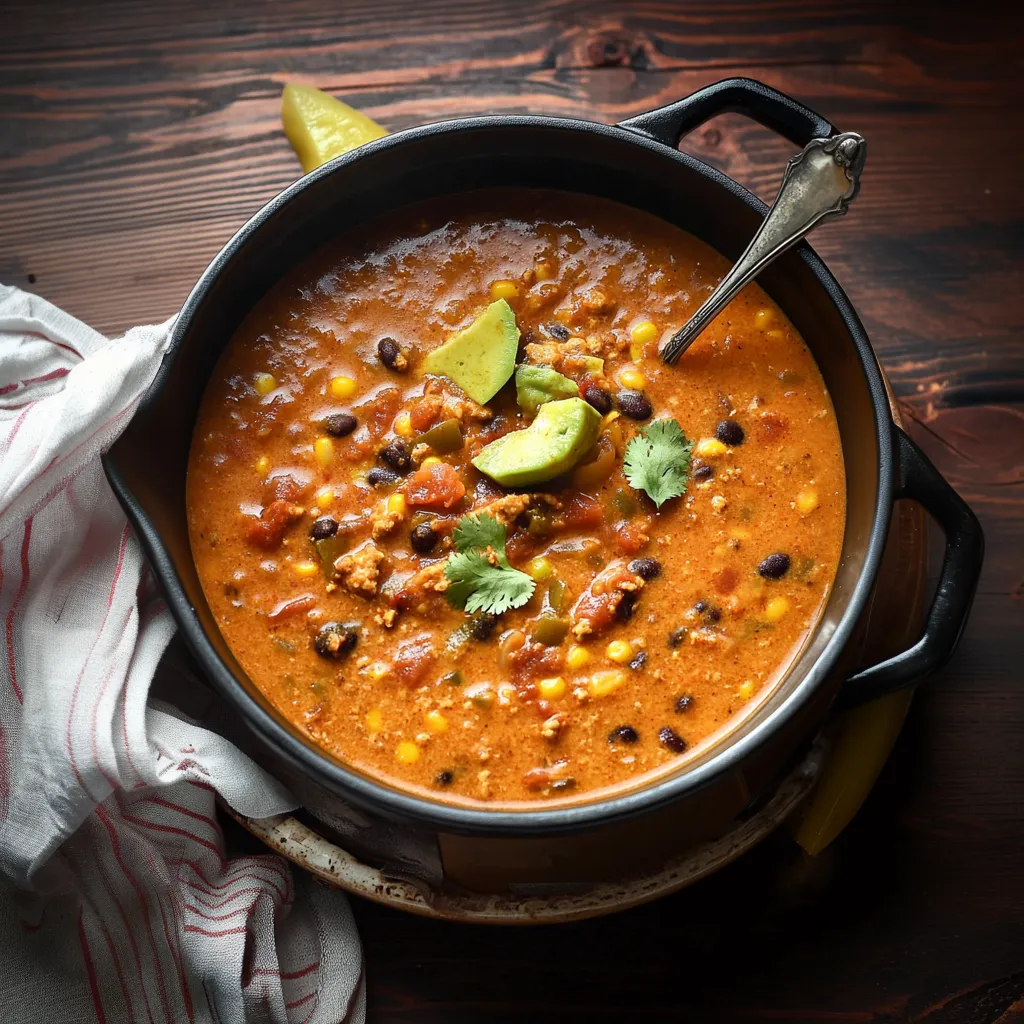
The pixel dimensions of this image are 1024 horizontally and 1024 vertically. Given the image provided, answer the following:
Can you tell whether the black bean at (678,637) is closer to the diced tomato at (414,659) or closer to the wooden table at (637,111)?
the diced tomato at (414,659)

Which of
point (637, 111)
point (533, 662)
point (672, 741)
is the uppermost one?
point (637, 111)

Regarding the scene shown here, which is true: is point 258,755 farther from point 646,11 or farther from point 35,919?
point 646,11

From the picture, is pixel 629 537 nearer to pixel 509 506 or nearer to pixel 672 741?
pixel 509 506

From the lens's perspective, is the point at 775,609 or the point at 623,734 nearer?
the point at 623,734

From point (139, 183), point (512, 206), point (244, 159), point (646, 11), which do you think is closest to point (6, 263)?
point (139, 183)

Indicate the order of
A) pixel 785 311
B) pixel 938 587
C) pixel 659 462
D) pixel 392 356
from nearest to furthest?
pixel 938 587
pixel 659 462
pixel 392 356
pixel 785 311

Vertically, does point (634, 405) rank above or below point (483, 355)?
below

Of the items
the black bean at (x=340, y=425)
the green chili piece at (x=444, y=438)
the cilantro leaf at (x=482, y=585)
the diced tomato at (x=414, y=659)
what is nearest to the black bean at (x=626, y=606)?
the cilantro leaf at (x=482, y=585)

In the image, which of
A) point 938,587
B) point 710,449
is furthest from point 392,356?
point 938,587
